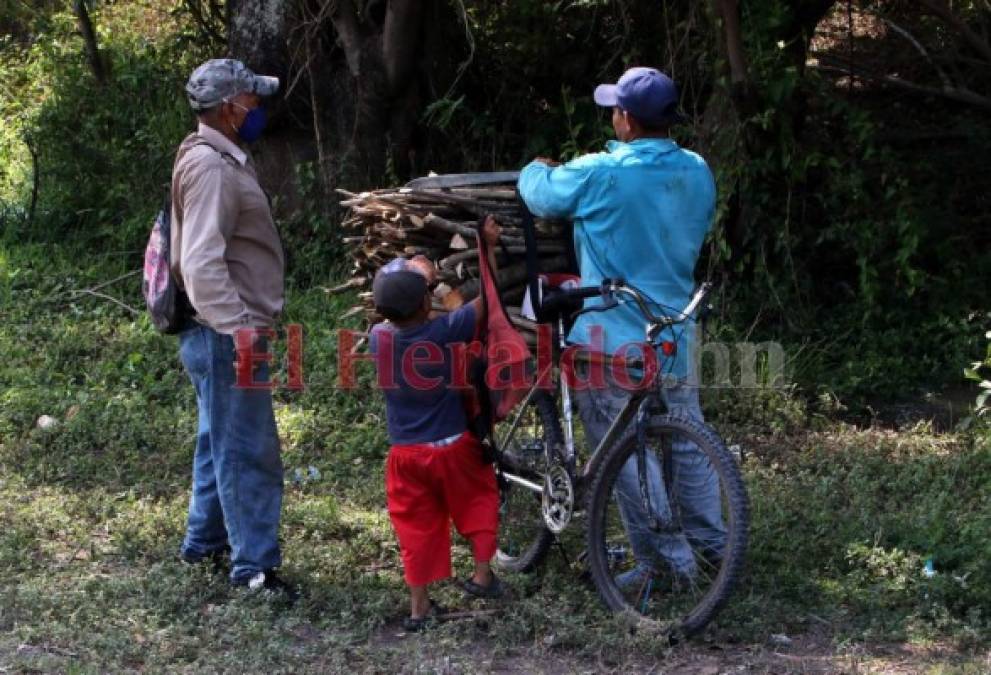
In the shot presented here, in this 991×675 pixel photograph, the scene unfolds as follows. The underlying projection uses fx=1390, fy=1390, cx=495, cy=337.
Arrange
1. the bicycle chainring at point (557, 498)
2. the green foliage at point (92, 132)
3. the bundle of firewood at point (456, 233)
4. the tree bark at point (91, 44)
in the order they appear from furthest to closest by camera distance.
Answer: the tree bark at point (91, 44), the green foliage at point (92, 132), the bundle of firewood at point (456, 233), the bicycle chainring at point (557, 498)

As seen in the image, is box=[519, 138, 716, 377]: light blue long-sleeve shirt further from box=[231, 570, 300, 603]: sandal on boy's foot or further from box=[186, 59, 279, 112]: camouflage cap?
box=[231, 570, 300, 603]: sandal on boy's foot

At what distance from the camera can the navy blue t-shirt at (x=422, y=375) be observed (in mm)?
5191

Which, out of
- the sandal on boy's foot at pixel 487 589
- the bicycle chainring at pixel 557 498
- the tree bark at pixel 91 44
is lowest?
the sandal on boy's foot at pixel 487 589

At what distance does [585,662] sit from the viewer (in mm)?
4992

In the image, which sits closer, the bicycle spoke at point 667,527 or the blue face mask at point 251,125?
the bicycle spoke at point 667,527

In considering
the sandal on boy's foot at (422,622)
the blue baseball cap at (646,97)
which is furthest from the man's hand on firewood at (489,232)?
the sandal on boy's foot at (422,622)

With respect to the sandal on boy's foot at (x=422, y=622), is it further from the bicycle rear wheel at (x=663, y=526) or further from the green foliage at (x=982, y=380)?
the green foliage at (x=982, y=380)

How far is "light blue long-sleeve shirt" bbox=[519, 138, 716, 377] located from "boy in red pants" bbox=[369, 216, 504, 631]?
0.33 metres

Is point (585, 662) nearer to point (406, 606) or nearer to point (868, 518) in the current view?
point (406, 606)

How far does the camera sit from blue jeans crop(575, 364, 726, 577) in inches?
204

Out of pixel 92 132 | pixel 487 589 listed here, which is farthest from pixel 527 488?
pixel 92 132

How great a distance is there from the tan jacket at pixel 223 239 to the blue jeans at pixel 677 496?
4.40 feet

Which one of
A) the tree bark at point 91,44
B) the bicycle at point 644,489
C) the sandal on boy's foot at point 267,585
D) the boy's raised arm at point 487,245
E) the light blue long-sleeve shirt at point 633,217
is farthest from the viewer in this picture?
the tree bark at point 91,44

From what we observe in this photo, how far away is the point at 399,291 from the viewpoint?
5.12 metres
